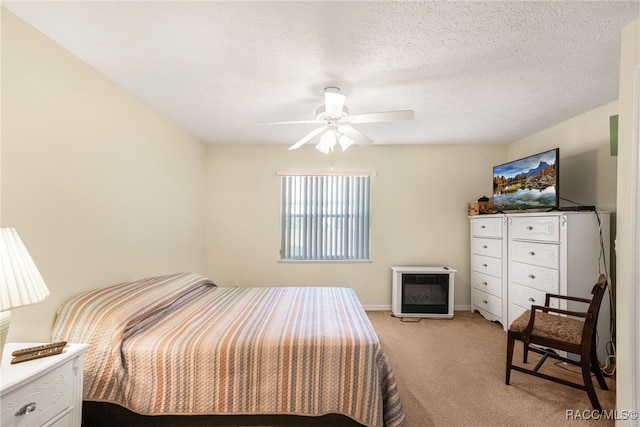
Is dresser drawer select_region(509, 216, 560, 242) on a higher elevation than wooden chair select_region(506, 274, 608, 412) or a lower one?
higher

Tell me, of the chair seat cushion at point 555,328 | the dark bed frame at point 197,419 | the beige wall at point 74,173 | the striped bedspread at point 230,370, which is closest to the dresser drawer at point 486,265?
the chair seat cushion at point 555,328

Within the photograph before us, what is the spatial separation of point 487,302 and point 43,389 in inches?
167

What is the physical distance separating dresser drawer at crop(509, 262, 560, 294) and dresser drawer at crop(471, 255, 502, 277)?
203 mm

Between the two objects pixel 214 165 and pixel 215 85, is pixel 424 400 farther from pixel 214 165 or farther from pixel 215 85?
pixel 214 165

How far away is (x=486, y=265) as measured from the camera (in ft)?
12.2

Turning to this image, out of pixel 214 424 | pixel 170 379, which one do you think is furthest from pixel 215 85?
pixel 214 424

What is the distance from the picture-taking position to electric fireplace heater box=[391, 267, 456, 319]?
3.82 meters

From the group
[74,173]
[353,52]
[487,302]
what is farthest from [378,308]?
[74,173]

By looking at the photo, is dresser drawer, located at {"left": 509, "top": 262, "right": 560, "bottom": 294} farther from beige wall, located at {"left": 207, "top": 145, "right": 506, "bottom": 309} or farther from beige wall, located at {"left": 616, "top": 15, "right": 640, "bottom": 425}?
beige wall, located at {"left": 616, "top": 15, "right": 640, "bottom": 425}

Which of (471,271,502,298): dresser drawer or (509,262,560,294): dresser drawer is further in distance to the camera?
(471,271,502,298): dresser drawer

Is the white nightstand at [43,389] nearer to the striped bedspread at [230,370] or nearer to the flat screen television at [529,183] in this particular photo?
the striped bedspread at [230,370]

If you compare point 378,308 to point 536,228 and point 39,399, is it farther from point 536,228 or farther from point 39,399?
point 39,399

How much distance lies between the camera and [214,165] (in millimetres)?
4223

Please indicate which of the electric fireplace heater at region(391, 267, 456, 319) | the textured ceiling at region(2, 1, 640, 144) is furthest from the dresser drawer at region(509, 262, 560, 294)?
the textured ceiling at region(2, 1, 640, 144)
